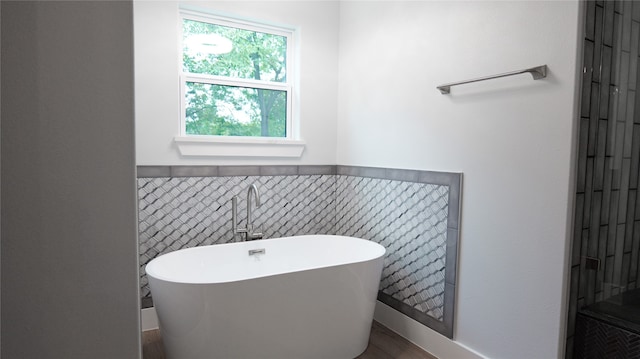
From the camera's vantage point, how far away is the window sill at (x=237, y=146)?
2758mm

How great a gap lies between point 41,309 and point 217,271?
1.89 meters

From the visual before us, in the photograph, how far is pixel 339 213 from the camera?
3355 mm

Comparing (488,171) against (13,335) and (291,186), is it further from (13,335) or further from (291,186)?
(13,335)

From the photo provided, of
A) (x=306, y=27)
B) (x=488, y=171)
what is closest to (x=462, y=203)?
(x=488, y=171)

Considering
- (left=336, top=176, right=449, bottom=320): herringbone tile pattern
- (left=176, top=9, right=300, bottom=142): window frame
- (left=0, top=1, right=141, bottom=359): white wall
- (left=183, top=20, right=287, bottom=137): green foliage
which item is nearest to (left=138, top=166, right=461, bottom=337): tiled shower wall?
(left=336, top=176, right=449, bottom=320): herringbone tile pattern

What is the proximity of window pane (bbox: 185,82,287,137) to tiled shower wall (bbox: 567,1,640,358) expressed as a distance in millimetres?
2123

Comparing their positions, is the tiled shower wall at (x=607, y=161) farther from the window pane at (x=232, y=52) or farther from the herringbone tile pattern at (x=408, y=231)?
the window pane at (x=232, y=52)

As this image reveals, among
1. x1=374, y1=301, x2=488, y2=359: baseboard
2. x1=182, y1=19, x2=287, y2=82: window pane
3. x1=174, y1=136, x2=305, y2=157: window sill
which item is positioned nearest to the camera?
x1=374, y1=301, x2=488, y2=359: baseboard

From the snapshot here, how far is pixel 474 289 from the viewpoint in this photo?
7.15ft

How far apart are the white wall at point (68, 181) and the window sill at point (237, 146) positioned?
2018mm

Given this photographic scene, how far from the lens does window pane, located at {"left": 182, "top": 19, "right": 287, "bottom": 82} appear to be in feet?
9.40

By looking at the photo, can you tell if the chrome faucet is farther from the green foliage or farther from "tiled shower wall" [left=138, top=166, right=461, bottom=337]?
the green foliage

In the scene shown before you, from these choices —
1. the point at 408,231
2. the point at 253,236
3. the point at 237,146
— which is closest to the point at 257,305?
the point at 253,236

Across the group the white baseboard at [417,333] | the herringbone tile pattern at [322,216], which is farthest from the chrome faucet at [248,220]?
the white baseboard at [417,333]
